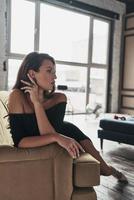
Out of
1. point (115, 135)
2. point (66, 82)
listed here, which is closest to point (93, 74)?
point (66, 82)

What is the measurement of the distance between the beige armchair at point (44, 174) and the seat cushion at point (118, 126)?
2154 mm

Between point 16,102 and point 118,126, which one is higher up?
point 16,102

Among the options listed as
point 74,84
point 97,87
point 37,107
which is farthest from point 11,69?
point 37,107

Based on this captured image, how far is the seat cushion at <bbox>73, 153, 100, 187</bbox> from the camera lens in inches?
54.6

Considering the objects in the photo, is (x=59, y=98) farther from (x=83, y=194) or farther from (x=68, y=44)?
(x=68, y=44)

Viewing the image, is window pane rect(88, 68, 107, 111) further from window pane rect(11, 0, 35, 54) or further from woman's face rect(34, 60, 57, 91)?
woman's face rect(34, 60, 57, 91)

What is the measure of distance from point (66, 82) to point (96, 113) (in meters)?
1.24

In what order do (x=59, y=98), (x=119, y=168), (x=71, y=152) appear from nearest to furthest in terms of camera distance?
(x=71, y=152) < (x=59, y=98) < (x=119, y=168)

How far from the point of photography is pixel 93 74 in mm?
7859

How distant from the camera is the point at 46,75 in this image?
151 centimetres

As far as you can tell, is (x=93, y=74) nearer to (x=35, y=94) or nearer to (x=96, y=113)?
(x=96, y=113)

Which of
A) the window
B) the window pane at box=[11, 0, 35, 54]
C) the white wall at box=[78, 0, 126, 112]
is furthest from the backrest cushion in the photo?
the white wall at box=[78, 0, 126, 112]

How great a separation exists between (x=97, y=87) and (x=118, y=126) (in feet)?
14.7

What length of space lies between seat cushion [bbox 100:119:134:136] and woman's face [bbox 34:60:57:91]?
7.06ft
